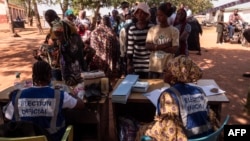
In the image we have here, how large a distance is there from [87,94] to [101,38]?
220 centimetres

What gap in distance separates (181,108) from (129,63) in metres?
1.91

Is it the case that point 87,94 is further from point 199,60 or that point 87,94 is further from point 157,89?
point 199,60

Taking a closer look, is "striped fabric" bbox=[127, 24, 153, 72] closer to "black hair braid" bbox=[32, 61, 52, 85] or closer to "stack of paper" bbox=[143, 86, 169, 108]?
"stack of paper" bbox=[143, 86, 169, 108]

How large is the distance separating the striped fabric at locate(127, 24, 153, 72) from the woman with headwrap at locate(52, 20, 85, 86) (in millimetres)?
668

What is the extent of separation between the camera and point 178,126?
1977 millimetres

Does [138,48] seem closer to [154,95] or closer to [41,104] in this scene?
[154,95]

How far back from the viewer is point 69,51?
351cm

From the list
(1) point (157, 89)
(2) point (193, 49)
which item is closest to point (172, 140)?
(1) point (157, 89)

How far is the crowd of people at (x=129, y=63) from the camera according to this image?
2.05 m

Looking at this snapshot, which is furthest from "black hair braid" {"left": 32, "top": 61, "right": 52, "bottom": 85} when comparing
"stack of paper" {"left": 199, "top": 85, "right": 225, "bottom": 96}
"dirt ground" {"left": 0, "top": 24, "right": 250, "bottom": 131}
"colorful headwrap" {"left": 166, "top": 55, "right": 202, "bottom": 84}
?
"dirt ground" {"left": 0, "top": 24, "right": 250, "bottom": 131}

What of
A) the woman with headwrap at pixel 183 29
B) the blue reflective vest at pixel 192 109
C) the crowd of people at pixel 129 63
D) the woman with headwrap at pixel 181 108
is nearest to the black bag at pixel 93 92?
the crowd of people at pixel 129 63

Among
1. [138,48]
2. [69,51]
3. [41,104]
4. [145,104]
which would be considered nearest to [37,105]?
[41,104]

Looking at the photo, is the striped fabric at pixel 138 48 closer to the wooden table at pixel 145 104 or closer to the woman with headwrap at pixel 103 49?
the wooden table at pixel 145 104

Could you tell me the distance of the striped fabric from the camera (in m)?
3.67
